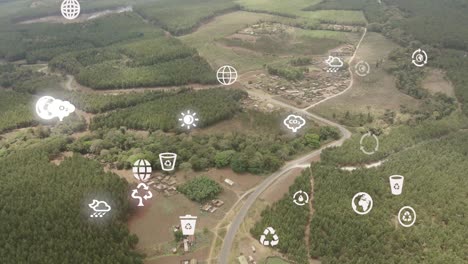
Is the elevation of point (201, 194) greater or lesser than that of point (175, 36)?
greater

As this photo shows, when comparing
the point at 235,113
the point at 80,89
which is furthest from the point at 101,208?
the point at 80,89

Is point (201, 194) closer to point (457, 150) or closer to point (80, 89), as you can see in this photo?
point (457, 150)

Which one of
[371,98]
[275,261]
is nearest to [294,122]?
[371,98]
